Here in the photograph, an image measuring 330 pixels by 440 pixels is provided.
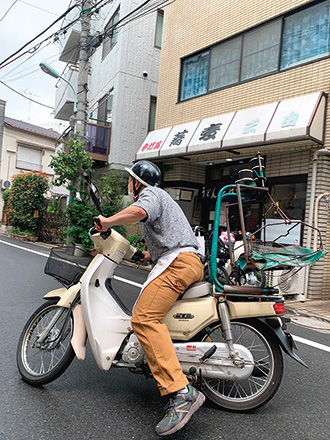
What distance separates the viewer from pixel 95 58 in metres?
18.6

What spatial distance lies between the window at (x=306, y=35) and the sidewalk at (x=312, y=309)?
5.34m

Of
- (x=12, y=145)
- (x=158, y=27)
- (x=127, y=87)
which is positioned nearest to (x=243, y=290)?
(x=127, y=87)

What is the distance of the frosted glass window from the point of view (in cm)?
1002

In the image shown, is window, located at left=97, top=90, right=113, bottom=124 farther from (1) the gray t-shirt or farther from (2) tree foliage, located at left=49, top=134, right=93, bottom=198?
(1) the gray t-shirt

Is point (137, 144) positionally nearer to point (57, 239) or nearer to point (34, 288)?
point (57, 239)

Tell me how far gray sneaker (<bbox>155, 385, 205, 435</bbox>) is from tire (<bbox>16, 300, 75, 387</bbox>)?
0.91m

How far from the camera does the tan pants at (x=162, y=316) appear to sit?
2.48m

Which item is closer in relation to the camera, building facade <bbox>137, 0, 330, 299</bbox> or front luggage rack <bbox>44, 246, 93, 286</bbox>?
front luggage rack <bbox>44, 246, 93, 286</bbox>

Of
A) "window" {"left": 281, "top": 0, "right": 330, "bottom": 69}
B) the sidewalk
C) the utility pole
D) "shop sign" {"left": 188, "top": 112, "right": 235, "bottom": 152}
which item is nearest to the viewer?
the sidewalk

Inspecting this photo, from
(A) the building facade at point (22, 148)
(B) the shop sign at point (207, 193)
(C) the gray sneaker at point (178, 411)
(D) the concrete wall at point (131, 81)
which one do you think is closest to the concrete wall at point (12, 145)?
(A) the building facade at point (22, 148)

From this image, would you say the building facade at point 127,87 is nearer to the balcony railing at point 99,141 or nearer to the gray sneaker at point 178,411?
the balcony railing at point 99,141

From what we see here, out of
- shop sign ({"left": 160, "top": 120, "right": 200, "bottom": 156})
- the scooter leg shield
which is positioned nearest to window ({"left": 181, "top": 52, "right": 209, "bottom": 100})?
shop sign ({"left": 160, "top": 120, "right": 200, "bottom": 156})

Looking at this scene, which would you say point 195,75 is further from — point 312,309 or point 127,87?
point 312,309

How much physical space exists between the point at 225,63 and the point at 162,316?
31.0ft
